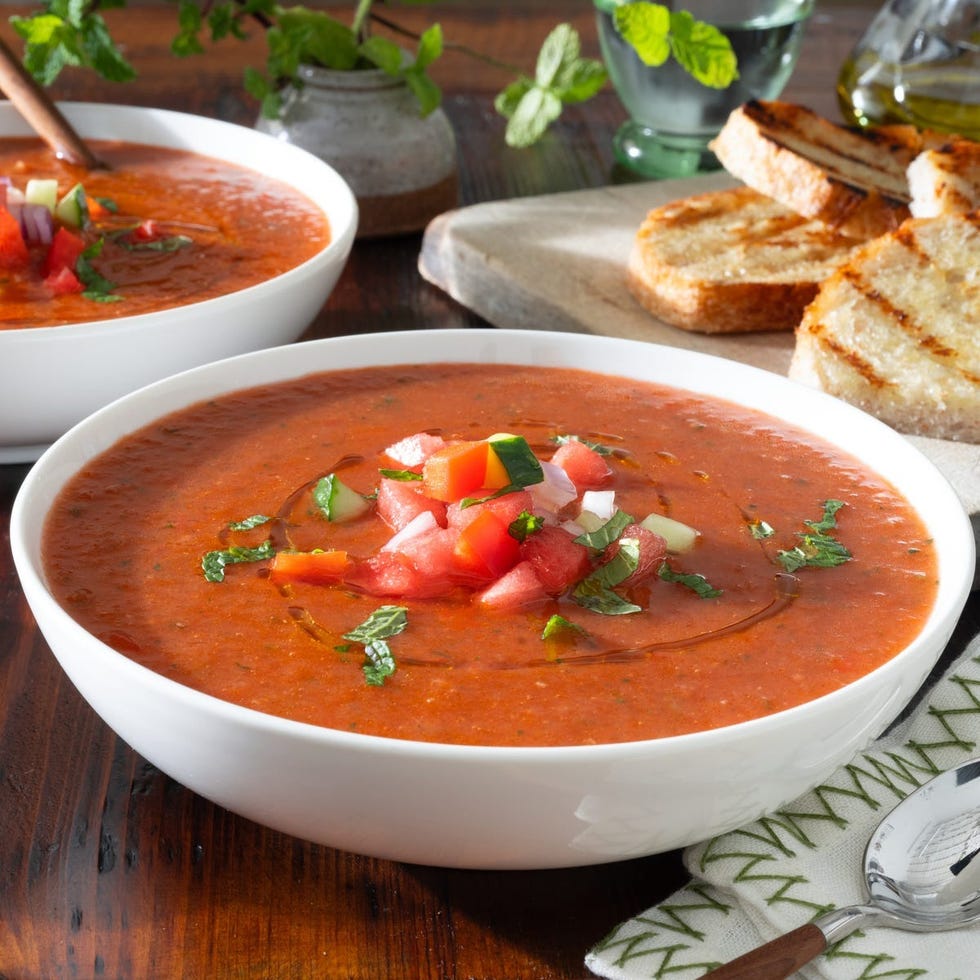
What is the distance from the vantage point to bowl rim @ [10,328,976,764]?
5.01ft

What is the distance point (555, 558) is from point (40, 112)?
8.08 ft

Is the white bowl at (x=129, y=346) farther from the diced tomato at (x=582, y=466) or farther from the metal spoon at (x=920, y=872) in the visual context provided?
the metal spoon at (x=920, y=872)

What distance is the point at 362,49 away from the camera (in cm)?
394

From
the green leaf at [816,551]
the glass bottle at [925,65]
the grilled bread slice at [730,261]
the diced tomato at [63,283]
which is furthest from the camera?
the glass bottle at [925,65]

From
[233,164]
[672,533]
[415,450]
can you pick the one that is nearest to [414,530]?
[415,450]

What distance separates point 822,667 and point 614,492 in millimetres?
499

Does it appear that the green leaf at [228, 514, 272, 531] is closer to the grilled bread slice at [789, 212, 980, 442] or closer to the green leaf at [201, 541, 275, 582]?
the green leaf at [201, 541, 275, 582]

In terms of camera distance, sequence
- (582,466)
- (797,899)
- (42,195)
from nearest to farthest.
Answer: (797,899) → (582,466) → (42,195)

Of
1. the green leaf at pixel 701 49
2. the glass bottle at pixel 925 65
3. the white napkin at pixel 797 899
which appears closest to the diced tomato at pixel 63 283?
the green leaf at pixel 701 49

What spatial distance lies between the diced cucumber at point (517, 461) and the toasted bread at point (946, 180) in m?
1.98

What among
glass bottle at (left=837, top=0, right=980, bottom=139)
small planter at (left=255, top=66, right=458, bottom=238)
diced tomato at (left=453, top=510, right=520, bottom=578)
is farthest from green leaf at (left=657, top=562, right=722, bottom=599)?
glass bottle at (left=837, top=0, right=980, bottom=139)

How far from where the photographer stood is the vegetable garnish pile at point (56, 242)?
299 centimetres

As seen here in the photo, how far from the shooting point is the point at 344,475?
2279 mm

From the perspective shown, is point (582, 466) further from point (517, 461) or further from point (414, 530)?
point (414, 530)
